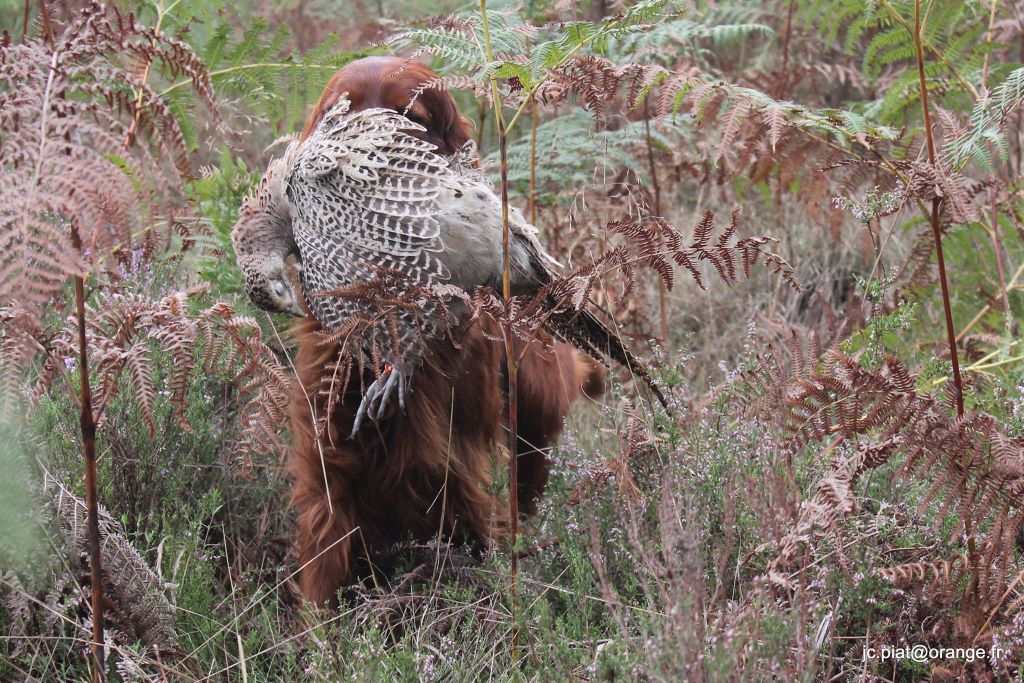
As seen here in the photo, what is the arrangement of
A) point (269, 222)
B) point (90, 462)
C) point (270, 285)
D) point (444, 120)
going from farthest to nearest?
point (444, 120)
point (269, 222)
point (270, 285)
point (90, 462)

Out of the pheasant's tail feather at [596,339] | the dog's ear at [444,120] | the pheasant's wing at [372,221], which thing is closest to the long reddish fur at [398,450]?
A: the dog's ear at [444,120]

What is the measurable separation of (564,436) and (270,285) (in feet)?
4.71

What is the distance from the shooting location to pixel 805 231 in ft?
17.2

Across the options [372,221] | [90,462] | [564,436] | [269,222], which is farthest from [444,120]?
[90,462]

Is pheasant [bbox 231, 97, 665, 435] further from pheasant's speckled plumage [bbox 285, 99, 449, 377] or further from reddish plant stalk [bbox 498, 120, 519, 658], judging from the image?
reddish plant stalk [bbox 498, 120, 519, 658]

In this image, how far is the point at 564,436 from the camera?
365cm

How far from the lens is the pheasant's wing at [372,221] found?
2303 mm

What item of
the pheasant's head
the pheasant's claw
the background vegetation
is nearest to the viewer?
the background vegetation

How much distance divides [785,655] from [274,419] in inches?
43.7

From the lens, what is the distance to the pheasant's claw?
2.76 m

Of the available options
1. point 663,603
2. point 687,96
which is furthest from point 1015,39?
point 663,603

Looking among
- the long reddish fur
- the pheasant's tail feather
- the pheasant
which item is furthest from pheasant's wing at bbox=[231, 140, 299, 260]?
the pheasant's tail feather

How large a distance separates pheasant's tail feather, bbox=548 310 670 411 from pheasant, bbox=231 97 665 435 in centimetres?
19

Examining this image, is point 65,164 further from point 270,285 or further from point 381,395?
point 381,395
